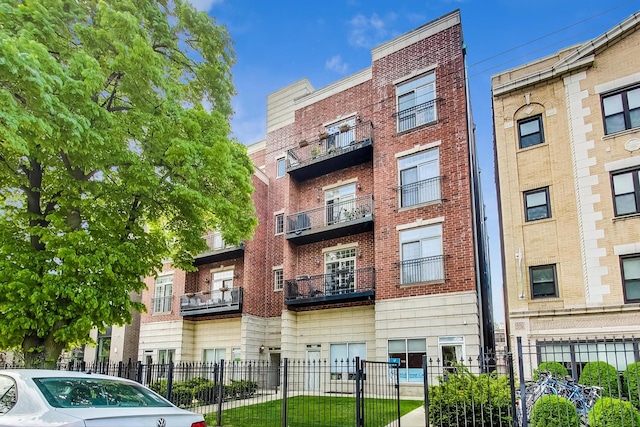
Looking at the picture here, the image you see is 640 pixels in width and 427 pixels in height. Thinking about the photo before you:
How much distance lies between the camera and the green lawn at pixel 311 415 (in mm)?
10883

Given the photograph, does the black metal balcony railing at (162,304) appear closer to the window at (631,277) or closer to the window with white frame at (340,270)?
the window with white frame at (340,270)

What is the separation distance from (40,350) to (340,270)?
12.1 m

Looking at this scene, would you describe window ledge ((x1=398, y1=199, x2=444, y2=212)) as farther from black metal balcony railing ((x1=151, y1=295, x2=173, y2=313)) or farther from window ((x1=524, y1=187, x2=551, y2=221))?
black metal balcony railing ((x1=151, y1=295, x2=173, y2=313))

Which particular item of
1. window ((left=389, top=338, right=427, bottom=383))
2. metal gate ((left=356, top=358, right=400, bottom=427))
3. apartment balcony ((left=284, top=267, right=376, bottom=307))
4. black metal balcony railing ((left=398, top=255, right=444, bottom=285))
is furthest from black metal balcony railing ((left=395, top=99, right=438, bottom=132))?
metal gate ((left=356, top=358, right=400, bottom=427))

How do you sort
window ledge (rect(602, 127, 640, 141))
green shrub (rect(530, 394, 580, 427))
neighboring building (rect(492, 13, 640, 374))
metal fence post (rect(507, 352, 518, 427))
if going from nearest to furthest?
metal fence post (rect(507, 352, 518, 427))
green shrub (rect(530, 394, 580, 427))
neighboring building (rect(492, 13, 640, 374))
window ledge (rect(602, 127, 640, 141))

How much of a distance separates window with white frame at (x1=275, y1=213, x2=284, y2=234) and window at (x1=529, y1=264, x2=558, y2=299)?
1249 centimetres

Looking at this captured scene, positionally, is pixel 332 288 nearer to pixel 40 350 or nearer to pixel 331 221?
pixel 331 221

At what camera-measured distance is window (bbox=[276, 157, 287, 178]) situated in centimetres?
2494

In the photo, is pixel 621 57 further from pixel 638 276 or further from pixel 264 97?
pixel 264 97

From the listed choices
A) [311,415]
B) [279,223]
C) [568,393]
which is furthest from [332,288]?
[568,393]

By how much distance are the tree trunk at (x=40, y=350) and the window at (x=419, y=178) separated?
12.9m

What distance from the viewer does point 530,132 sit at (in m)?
16.8

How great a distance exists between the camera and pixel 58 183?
1160cm

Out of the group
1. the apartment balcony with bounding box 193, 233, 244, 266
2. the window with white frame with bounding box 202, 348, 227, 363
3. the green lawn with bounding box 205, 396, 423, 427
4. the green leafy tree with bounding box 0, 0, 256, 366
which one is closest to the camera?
the green leafy tree with bounding box 0, 0, 256, 366
